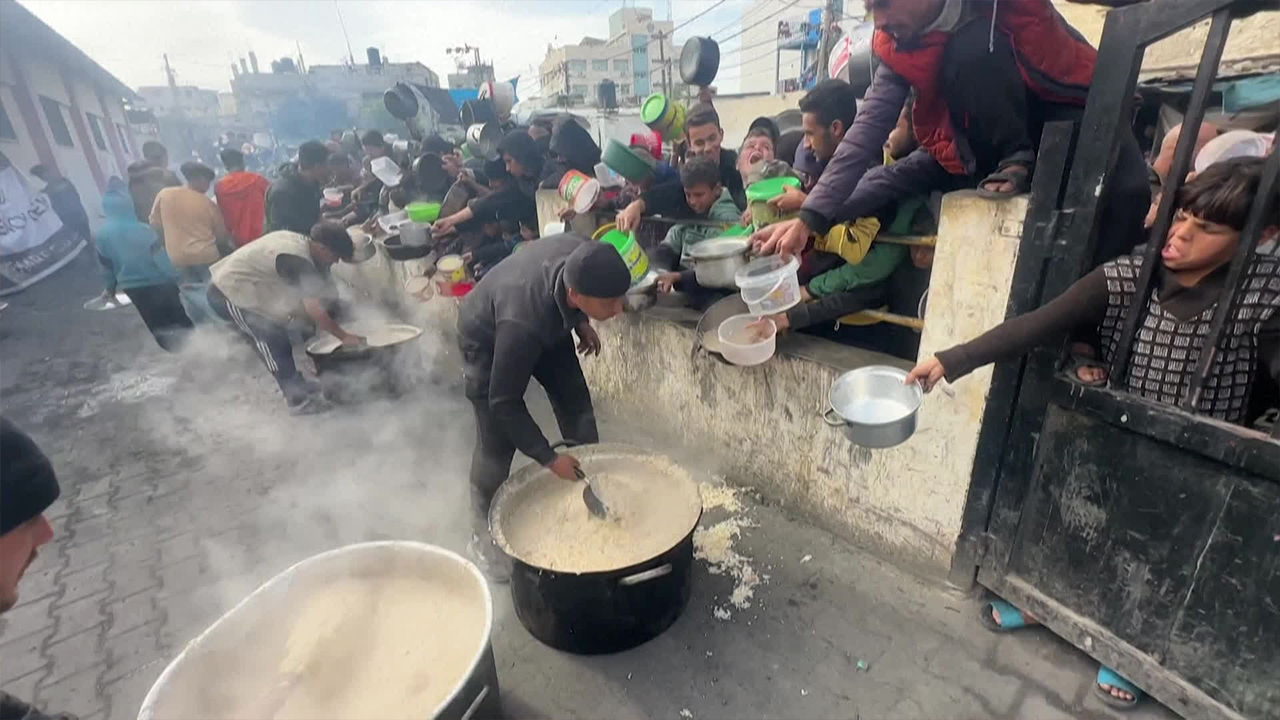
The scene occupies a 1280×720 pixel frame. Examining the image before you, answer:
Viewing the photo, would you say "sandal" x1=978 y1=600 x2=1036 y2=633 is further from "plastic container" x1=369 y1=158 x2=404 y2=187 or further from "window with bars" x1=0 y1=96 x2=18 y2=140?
"window with bars" x1=0 y1=96 x2=18 y2=140

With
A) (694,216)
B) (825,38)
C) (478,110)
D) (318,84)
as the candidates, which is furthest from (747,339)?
(318,84)

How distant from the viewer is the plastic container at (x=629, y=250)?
3279 millimetres

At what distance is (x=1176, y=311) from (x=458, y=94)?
17.3m

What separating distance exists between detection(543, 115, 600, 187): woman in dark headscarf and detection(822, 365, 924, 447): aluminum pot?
3.50 meters

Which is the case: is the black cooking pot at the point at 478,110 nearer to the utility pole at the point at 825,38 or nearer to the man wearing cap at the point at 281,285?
the man wearing cap at the point at 281,285

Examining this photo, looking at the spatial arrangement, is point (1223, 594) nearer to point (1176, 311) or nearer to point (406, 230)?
point (1176, 311)

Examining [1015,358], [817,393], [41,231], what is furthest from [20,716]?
[41,231]

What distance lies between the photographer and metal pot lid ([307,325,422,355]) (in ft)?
16.2

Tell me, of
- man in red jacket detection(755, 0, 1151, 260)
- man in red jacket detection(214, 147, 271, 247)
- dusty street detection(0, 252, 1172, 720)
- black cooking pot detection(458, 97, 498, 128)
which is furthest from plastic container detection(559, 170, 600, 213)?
black cooking pot detection(458, 97, 498, 128)

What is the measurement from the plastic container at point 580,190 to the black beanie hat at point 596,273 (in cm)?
183

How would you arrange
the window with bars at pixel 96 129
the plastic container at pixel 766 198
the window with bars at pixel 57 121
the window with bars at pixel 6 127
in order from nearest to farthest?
the plastic container at pixel 766 198, the window with bars at pixel 6 127, the window with bars at pixel 57 121, the window with bars at pixel 96 129

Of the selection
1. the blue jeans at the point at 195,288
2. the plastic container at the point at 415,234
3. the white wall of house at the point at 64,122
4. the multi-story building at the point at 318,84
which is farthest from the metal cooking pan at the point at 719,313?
the multi-story building at the point at 318,84

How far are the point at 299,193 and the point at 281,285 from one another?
158 cm

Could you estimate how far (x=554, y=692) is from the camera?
240 centimetres
